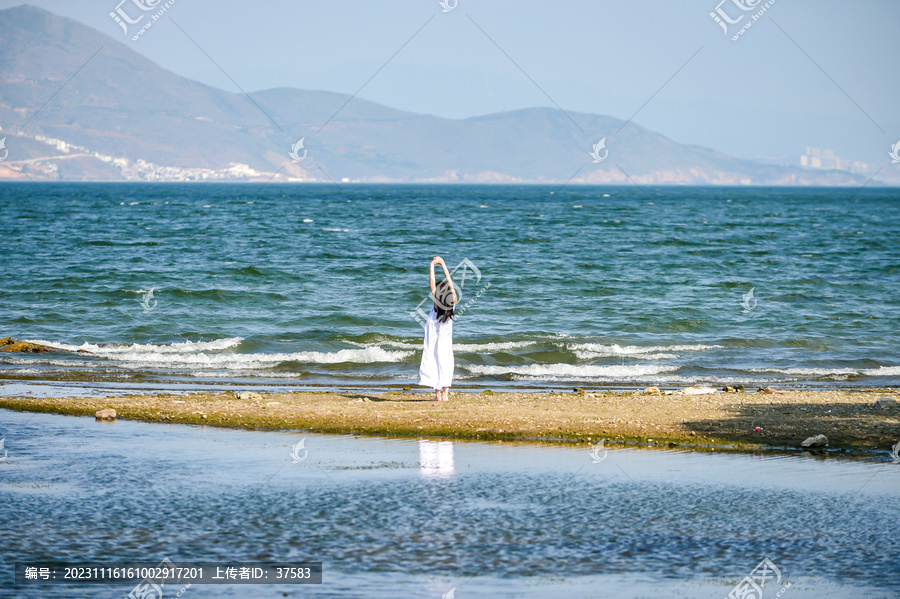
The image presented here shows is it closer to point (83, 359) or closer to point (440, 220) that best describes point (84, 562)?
point (83, 359)

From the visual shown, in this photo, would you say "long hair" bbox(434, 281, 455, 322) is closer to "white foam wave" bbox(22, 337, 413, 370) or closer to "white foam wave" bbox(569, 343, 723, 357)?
"white foam wave" bbox(22, 337, 413, 370)

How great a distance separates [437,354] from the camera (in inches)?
585

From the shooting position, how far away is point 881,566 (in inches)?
304

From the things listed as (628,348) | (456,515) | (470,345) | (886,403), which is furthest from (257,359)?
(886,403)

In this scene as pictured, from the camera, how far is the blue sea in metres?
20.6

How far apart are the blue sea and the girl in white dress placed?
337 cm

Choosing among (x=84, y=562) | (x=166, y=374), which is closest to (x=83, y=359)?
(x=166, y=374)

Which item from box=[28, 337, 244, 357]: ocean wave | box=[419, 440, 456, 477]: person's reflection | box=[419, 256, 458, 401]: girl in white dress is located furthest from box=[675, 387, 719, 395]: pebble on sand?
box=[28, 337, 244, 357]: ocean wave

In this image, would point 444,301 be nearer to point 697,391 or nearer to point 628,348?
point 697,391

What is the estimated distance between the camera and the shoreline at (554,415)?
1270cm

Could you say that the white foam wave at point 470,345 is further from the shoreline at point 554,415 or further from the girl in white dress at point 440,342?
the girl in white dress at point 440,342

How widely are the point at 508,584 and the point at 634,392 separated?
10.5 metres

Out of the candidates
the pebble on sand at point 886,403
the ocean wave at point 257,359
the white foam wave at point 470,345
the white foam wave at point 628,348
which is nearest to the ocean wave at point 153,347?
the ocean wave at point 257,359

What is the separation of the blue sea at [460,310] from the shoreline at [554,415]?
3082 millimetres
